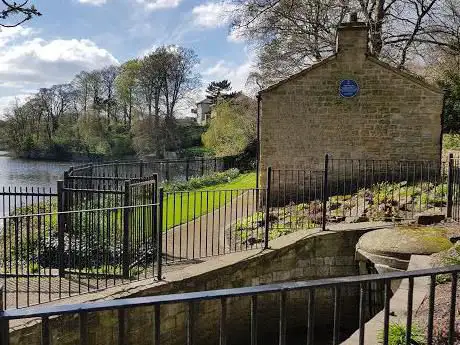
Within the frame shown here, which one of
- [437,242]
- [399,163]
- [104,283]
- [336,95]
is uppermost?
[336,95]

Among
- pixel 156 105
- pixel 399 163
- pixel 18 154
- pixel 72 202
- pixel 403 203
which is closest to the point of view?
pixel 72 202

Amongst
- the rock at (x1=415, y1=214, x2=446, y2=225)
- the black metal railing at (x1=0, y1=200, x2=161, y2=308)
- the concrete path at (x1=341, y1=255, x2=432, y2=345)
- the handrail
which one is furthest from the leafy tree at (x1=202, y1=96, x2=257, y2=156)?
the handrail

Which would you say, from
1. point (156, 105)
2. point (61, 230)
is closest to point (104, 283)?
point (61, 230)

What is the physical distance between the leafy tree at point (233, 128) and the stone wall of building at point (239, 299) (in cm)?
2607

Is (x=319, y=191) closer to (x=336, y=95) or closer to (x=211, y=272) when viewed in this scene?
(x=336, y=95)

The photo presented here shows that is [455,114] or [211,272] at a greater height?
[455,114]

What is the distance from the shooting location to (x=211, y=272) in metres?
7.73

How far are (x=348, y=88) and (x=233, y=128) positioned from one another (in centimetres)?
2454

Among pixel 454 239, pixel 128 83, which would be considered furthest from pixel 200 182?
pixel 128 83

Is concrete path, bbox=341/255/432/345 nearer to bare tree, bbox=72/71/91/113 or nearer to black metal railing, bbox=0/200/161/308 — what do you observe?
black metal railing, bbox=0/200/161/308

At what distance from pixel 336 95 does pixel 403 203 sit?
4372mm

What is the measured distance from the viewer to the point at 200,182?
995 inches

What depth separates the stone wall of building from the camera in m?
6.32

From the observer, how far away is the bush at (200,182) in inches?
909
